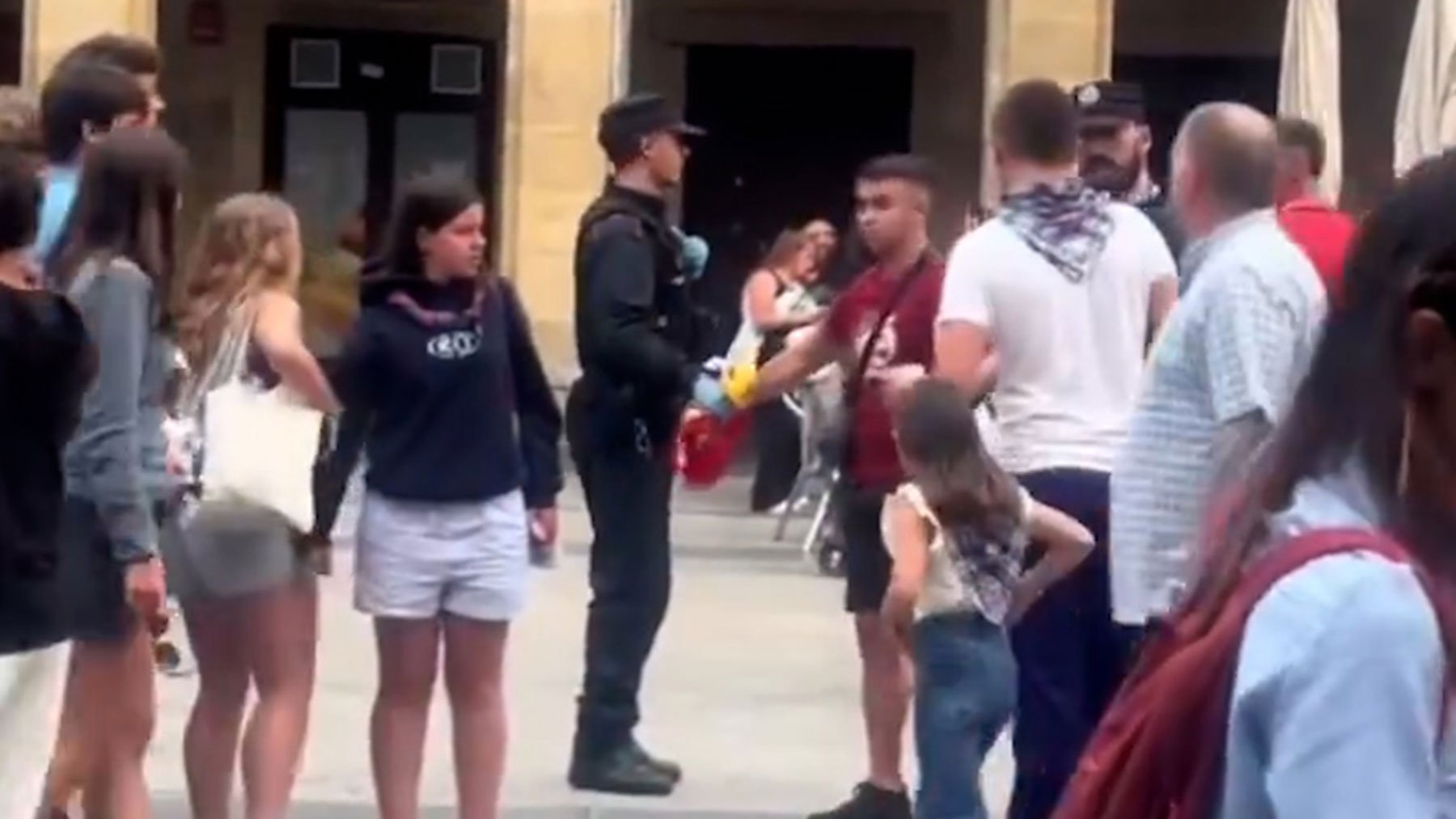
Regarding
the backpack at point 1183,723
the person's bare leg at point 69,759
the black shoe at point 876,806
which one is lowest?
the black shoe at point 876,806

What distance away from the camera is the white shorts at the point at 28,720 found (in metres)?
5.94

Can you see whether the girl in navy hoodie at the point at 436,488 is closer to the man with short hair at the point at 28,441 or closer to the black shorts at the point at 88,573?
the black shorts at the point at 88,573

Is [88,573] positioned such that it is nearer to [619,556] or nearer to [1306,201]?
[619,556]

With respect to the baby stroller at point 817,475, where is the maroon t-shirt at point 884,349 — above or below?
above

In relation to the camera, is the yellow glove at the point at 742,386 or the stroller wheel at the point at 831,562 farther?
the stroller wheel at the point at 831,562

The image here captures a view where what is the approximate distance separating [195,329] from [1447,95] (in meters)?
8.61

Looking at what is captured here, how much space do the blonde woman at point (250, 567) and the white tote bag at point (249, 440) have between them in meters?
0.02

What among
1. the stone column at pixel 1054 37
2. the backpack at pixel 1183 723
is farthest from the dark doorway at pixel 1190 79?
the backpack at pixel 1183 723

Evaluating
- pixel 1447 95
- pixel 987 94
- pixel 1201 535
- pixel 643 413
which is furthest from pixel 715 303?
pixel 1201 535

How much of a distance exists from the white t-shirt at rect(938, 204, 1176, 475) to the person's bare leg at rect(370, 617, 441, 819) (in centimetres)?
149

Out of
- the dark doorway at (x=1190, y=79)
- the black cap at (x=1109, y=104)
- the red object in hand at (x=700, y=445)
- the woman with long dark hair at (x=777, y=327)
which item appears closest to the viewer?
the black cap at (x=1109, y=104)

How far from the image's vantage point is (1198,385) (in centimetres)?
640

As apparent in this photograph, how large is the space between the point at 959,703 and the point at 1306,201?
1564mm

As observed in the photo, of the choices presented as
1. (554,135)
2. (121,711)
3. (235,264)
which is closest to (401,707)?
A: (121,711)
